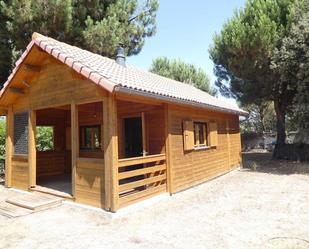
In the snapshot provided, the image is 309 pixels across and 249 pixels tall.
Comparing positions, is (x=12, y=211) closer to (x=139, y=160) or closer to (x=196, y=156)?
(x=139, y=160)

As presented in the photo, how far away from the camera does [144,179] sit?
7.34 meters

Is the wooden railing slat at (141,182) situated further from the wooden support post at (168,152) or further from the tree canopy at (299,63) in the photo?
the tree canopy at (299,63)

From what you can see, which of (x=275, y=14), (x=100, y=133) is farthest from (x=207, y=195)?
(x=275, y=14)

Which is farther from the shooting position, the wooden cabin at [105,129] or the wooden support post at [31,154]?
the wooden support post at [31,154]

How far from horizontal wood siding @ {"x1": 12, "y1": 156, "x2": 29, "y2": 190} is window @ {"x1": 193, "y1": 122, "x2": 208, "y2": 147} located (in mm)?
5420

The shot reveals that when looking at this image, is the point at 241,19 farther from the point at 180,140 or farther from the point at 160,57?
the point at 160,57

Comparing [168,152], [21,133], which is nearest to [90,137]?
[21,133]

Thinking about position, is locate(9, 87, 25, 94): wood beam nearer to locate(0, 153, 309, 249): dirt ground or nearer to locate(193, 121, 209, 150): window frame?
locate(0, 153, 309, 249): dirt ground

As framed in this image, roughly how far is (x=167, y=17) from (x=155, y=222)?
11.3 m

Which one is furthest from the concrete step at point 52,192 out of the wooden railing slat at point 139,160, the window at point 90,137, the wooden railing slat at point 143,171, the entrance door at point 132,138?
the window at point 90,137

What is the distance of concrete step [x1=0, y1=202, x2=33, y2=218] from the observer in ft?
21.4

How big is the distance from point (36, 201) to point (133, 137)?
3520mm

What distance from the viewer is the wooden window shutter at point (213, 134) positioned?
418 inches

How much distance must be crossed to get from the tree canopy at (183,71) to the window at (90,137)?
799 inches
